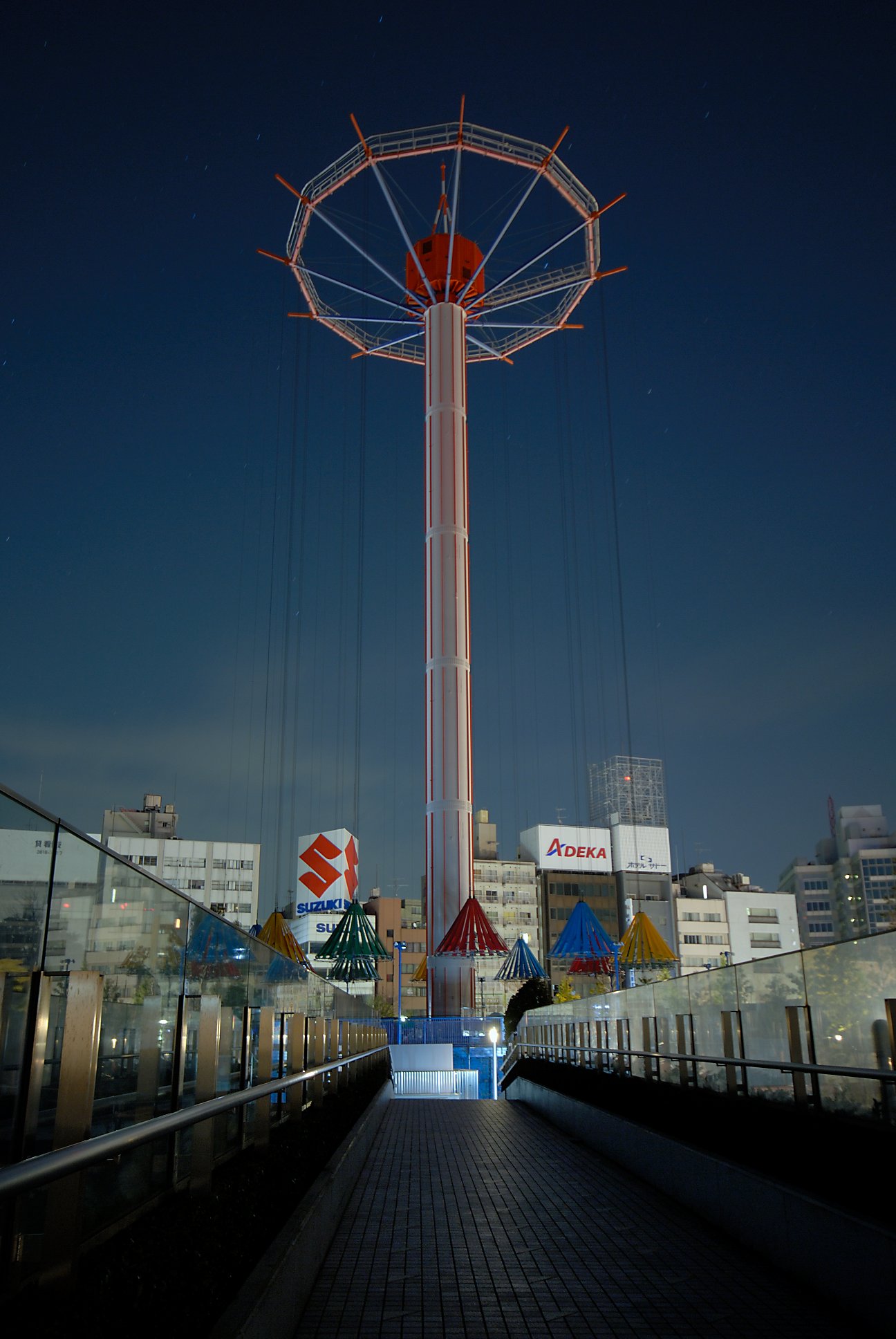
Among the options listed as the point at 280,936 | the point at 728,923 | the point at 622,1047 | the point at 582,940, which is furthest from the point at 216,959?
the point at 728,923

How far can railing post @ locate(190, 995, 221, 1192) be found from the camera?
14.6ft

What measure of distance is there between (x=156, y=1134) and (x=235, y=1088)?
2774mm

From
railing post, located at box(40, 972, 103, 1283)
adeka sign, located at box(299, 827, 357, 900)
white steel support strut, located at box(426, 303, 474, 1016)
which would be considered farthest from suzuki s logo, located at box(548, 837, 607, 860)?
railing post, located at box(40, 972, 103, 1283)

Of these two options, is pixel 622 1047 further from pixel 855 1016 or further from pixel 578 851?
pixel 578 851

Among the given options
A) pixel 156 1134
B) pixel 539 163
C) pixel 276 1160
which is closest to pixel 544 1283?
pixel 276 1160

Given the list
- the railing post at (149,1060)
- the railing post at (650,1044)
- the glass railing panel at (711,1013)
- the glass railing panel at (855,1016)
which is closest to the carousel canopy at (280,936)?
the railing post at (650,1044)

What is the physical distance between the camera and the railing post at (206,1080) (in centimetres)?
445

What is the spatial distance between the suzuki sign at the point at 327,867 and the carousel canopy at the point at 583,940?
163 feet

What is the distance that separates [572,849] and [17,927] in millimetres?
106265

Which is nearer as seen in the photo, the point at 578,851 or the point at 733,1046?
the point at 733,1046

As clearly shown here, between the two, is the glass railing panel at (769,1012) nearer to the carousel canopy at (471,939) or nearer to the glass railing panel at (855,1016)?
the glass railing panel at (855,1016)

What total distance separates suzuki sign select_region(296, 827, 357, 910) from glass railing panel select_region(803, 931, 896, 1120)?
90.7 meters

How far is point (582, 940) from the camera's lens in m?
46.3

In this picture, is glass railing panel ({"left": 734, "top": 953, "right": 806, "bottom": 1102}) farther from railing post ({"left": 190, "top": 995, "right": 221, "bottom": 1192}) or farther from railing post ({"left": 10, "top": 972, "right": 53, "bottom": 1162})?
railing post ({"left": 10, "top": 972, "right": 53, "bottom": 1162})
